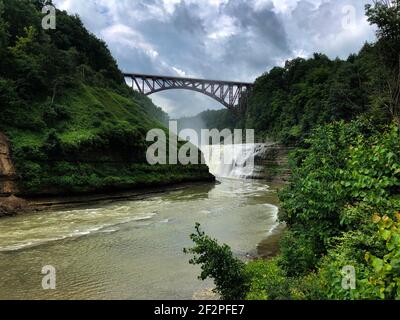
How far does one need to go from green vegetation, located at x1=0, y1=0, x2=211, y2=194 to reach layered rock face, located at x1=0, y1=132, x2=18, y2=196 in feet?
1.35

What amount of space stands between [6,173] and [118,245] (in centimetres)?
1182

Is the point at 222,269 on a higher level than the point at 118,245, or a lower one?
higher

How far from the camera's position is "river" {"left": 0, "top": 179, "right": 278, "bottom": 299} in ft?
28.5

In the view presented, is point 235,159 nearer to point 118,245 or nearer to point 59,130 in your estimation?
point 59,130

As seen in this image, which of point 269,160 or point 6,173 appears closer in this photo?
point 6,173

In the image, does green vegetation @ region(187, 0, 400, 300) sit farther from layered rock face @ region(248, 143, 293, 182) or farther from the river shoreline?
layered rock face @ region(248, 143, 293, 182)

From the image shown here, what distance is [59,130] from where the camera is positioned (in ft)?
91.5

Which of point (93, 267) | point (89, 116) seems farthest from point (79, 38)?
point (93, 267)

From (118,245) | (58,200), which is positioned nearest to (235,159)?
(58,200)

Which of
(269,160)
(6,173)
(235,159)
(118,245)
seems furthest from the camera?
(235,159)

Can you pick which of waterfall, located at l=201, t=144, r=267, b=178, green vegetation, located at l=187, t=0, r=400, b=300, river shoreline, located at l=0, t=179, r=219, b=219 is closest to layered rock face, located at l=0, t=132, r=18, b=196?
river shoreline, located at l=0, t=179, r=219, b=219

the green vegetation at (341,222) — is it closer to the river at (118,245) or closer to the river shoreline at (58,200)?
the river at (118,245)

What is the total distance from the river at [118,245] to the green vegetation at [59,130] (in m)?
3.47

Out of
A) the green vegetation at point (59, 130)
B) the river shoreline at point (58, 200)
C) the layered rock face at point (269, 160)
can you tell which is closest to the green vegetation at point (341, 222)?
the river shoreline at point (58, 200)
